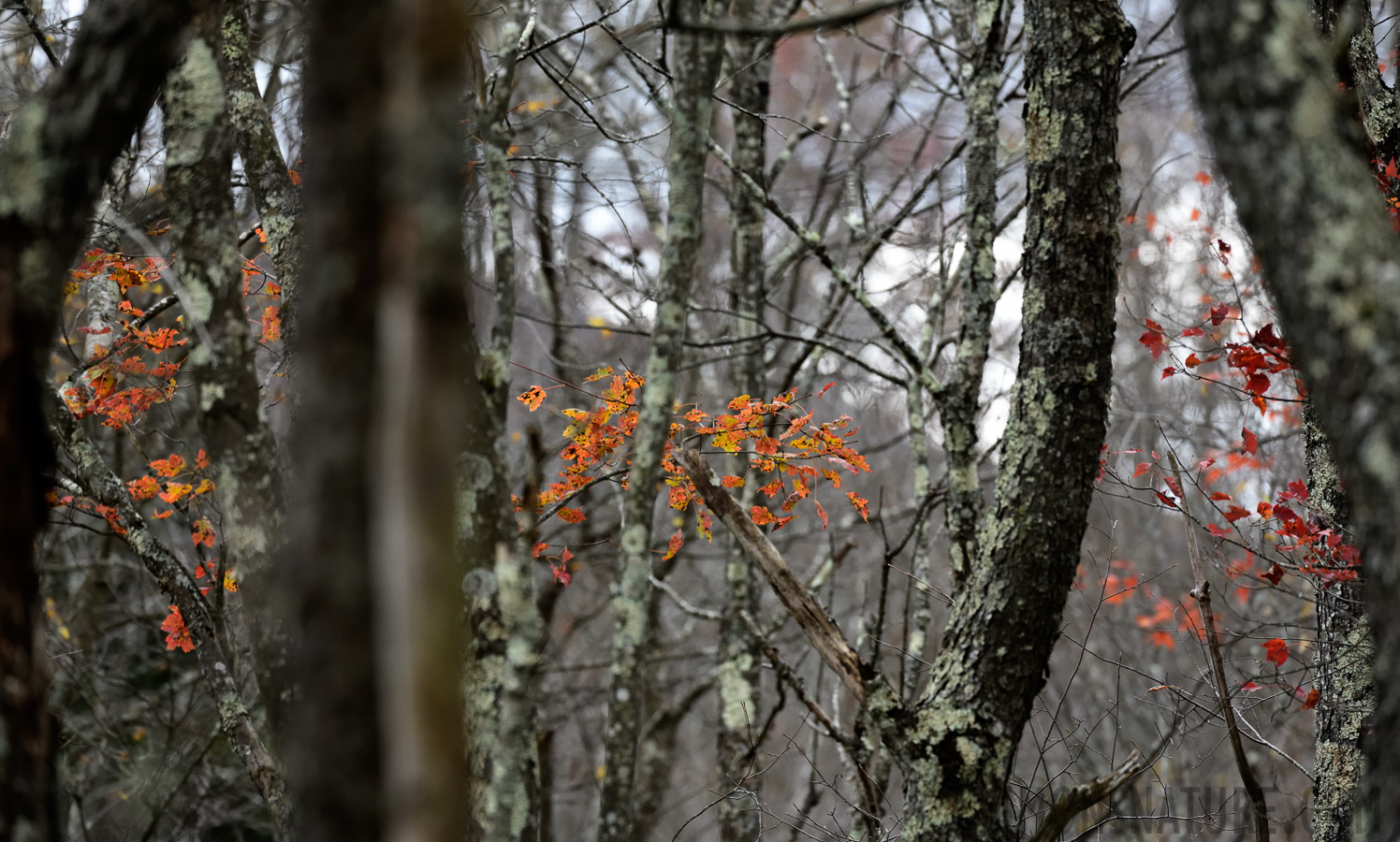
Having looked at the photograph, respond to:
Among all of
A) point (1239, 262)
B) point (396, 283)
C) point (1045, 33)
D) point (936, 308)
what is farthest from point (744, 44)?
point (396, 283)

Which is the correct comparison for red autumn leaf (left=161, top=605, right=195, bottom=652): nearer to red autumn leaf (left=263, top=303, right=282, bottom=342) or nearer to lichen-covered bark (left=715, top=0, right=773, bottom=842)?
red autumn leaf (left=263, top=303, right=282, bottom=342)

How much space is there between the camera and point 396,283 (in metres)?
1.30

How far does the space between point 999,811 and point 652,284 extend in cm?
458

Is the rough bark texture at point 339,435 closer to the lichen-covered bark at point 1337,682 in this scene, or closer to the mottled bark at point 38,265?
the mottled bark at point 38,265

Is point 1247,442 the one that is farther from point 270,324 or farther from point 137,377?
point 137,377

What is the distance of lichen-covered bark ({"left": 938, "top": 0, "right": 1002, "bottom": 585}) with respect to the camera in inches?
149

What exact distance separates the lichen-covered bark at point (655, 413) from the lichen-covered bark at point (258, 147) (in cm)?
181

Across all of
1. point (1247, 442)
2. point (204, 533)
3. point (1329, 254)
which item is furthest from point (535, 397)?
point (1247, 442)

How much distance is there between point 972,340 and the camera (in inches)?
153

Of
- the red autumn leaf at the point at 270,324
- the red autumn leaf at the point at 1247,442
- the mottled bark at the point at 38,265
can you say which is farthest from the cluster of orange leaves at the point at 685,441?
the mottled bark at the point at 38,265

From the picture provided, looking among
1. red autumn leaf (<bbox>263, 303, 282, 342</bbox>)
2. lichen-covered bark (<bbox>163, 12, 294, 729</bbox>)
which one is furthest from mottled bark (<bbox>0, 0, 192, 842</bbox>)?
red autumn leaf (<bbox>263, 303, 282, 342</bbox>)

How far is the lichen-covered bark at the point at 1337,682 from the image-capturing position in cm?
351

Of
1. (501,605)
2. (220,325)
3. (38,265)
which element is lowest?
(501,605)

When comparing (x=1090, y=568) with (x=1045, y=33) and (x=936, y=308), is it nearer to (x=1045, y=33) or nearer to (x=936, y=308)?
(x=936, y=308)
